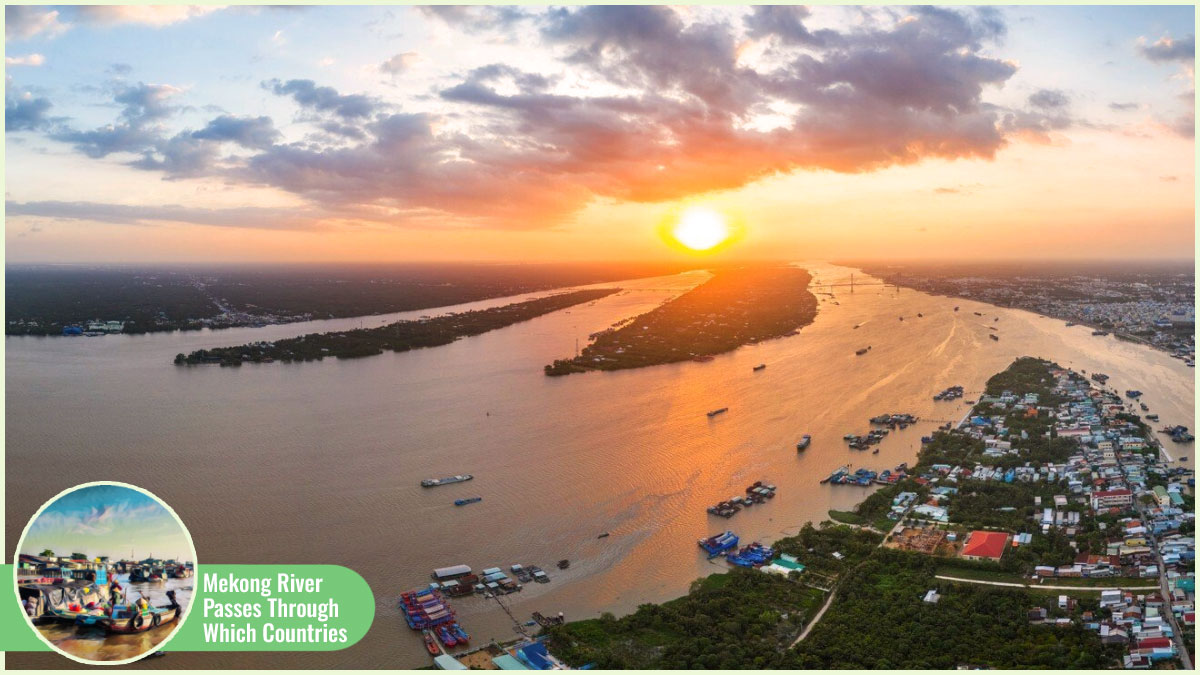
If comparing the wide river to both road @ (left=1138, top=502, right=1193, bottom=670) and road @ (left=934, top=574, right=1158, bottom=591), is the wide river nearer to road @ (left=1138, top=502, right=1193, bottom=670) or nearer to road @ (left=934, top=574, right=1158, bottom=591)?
road @ (left=934, top=574, right=1158, bottom=591)

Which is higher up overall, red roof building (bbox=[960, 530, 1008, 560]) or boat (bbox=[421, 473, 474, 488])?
boat (bbox=[421, 473, 474, 488])

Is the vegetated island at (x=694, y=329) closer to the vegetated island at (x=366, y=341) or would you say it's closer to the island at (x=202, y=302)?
the vegetated island at (x=366, y=341)

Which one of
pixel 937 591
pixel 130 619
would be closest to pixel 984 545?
pixel 937 591

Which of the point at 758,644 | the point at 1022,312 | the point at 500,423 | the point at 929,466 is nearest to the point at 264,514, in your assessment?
the point at 500,423

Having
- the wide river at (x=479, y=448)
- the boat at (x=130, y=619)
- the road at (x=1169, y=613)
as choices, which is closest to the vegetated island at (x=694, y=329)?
the wide river at (x=479, y=448)

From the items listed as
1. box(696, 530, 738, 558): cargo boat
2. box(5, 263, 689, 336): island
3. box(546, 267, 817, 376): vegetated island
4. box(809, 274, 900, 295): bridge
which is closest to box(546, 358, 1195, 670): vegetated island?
box(696, 530, 738, 558): cargo boat

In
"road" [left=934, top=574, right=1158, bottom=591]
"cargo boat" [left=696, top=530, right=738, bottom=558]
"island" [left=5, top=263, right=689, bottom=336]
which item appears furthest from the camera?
"island" [left=5, top=263, right=689, bottom=336]
